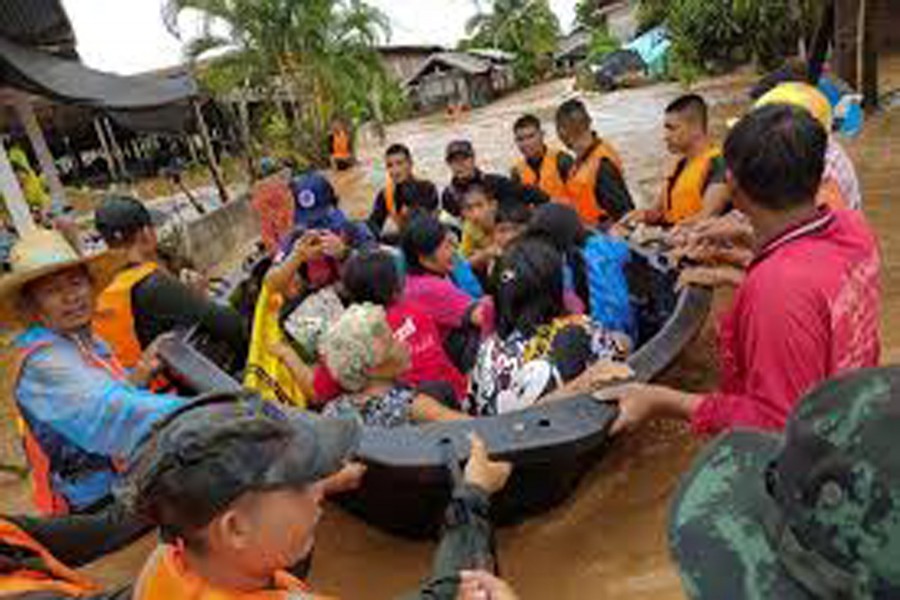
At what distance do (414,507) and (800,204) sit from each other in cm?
183

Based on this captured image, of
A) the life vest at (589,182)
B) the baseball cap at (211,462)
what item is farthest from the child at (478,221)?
the baseball cap at (211,462)

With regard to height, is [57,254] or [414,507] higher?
[57,254]

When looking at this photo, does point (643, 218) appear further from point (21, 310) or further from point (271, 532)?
point (271, 532)

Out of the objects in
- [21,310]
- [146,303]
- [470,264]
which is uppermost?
[21,310]

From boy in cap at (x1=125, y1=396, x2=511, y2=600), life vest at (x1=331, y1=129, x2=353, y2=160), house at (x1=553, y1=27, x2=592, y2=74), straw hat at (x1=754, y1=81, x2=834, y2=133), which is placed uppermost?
straw hat at (x1=754, y1=81, x2=834, y2=133)

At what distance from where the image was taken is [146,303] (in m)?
3.27

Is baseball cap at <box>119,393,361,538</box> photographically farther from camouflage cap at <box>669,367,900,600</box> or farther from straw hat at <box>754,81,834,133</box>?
straw hat at <box>754,81,834,133</box>

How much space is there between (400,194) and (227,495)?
17.1 feet

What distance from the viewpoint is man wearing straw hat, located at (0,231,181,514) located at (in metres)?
2.35

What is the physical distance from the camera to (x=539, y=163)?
19.5 ft

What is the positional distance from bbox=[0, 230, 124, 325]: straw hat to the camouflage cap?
203 centimetres

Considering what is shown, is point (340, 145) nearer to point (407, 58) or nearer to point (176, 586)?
point (176, 586)

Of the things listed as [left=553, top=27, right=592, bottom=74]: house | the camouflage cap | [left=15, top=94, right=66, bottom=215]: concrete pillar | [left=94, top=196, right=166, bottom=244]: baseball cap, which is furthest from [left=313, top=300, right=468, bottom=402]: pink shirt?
[left=553, top=27, right=592, bottom=74]: house

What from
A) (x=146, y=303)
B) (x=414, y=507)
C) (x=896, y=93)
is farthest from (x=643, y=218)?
(x=896, y=93)
